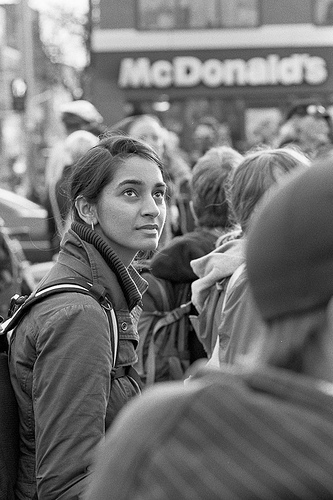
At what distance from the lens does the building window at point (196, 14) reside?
23.4 meters

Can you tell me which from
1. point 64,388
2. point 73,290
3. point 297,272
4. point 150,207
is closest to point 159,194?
point 150,207

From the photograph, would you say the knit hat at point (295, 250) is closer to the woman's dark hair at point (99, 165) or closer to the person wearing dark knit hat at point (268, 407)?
the person wearing dark knit hat at point (268, 407)

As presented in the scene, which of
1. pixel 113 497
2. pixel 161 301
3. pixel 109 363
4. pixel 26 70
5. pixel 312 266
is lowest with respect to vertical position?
pixel 26 70

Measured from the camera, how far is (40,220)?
11938mm

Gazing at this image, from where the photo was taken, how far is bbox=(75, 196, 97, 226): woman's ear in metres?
3.13

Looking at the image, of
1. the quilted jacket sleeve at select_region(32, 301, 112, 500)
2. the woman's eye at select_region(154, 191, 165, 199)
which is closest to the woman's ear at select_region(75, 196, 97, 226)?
the woman's eye at select_region(154, 191, 165, 199)

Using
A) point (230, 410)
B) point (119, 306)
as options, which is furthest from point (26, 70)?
point (230, 410)

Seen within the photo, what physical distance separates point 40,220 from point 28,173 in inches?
426

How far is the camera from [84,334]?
2.63 metres

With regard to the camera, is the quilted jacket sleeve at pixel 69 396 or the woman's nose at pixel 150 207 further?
the woman's nose at pixel 150 207

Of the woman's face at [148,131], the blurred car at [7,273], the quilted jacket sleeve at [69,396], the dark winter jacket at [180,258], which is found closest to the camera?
the quilted jacket sleeve at [69,396]

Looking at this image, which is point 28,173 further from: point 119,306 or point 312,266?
point 312,266

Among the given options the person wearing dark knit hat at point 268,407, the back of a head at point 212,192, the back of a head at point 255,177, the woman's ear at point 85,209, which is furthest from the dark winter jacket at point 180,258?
the person wearing dark knit hat at point 268,407

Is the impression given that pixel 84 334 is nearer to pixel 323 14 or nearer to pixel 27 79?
pixel 323 14
